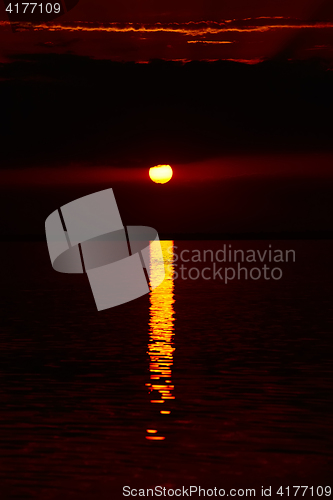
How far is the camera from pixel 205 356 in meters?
23.5

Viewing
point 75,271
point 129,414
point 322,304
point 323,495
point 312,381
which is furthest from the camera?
point 75,271

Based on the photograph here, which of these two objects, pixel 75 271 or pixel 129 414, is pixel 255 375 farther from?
pixel 75 271

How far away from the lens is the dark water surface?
457 inches

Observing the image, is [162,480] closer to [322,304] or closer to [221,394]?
[221,394]

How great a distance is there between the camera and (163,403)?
1666 centimetres

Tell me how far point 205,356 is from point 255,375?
11.7 ft

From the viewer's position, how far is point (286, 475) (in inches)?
452

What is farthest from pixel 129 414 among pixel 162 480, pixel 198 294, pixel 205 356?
pixel 198 294

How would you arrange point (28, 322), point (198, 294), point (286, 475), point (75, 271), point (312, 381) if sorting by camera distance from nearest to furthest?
point (286, 475) → point (312, 381) → point (28, 322) → point (198, 294) → point (75, 271)

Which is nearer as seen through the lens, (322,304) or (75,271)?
(322,304)

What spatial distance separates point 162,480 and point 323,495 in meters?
2.14

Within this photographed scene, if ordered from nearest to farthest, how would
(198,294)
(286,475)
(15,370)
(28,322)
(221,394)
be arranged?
(286,475) < (221,394) < (15,370) < (28,322) < (198,294)

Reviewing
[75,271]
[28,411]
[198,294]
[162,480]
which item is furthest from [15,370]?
[75,271]

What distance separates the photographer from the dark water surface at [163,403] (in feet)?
38.1
